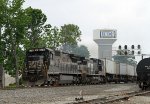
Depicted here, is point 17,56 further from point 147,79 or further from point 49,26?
point 147,79

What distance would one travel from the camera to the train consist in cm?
4031

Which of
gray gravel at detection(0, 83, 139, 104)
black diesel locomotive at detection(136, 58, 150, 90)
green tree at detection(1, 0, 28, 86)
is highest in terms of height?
green tree at detection(1, 0, 28, 86)

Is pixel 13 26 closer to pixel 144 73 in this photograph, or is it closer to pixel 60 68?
pixel 60 68

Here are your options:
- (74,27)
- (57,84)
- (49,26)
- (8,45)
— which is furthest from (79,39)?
(57,84)

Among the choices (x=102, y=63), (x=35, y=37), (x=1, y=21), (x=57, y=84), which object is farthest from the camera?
(x=35, y=37)

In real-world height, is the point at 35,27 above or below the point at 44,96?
above

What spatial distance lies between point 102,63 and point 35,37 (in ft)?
41.2

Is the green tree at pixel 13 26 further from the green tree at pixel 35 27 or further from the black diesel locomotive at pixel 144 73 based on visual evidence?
the black diesel locomotive at pixel 144 73

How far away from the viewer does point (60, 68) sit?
1698 inches

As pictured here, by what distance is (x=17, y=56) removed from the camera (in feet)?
180

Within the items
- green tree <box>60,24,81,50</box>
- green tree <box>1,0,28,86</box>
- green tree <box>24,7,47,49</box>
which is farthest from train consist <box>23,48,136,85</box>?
green tree <box>60,24,81,50</box>

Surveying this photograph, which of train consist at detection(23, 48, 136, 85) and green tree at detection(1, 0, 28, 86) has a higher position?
green tree at detection(1, 0, 28, 86)

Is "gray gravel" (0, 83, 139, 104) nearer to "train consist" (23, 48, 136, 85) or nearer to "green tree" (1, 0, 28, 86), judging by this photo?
"train consist" (23, 48, 136, 85)

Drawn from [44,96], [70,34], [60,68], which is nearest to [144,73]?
→ [60,68]
